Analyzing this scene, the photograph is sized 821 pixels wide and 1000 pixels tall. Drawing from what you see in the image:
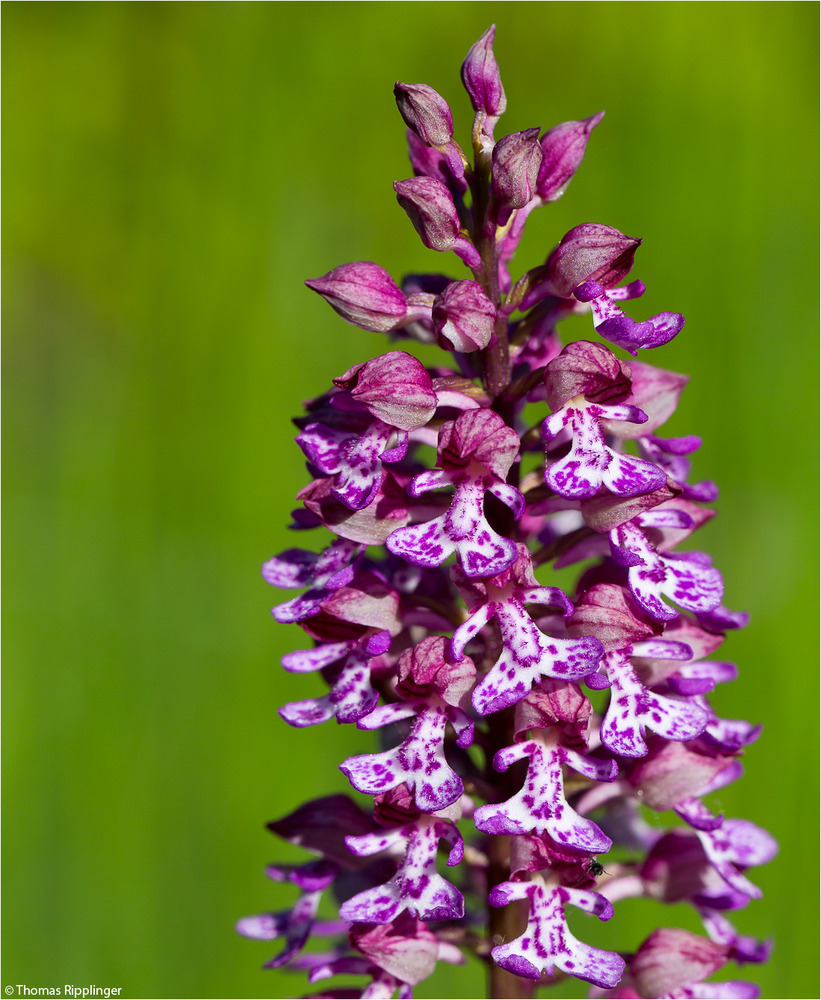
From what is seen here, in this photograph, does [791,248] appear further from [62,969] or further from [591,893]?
[62,969]

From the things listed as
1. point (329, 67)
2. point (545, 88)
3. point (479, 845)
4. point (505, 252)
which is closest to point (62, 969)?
point (479, 845)

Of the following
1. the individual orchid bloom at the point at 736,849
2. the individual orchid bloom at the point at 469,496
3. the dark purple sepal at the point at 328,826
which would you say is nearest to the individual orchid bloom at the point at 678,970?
the individual orchid bloom at the point at 736,849

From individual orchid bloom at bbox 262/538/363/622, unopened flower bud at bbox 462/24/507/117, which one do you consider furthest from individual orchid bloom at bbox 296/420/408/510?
unopened flower bud at bbox 462/24/507/117

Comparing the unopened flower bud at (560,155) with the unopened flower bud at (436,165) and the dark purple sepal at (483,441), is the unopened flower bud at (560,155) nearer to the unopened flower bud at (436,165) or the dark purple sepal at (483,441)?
the unopened flower bud at (436,165)

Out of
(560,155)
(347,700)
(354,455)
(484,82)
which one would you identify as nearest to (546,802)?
(347,700)

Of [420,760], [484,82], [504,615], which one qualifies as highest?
[484,82]

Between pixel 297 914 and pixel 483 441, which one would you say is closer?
pixel 483 441

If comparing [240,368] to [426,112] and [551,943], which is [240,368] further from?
[551,943]
